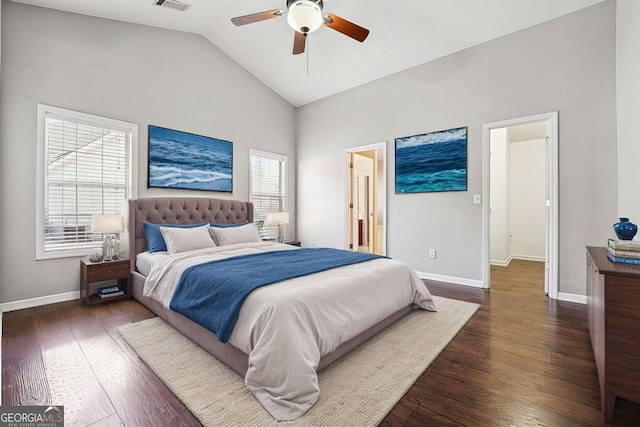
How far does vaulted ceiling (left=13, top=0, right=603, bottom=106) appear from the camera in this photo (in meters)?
3.37

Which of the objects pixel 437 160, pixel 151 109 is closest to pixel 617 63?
pixel 437 160

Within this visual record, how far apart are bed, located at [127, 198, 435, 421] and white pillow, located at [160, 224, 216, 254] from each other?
369 mm

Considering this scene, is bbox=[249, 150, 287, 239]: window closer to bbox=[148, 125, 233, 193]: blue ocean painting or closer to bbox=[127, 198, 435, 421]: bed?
bbox=[148, 125, 233, 193]: blue ocean painting

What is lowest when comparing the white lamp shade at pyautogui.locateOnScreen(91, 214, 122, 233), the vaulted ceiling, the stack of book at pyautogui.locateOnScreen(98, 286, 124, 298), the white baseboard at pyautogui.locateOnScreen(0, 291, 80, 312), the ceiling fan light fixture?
the white baseboard at pyautogui.locateOnScreen(0, 291, 80, 312)

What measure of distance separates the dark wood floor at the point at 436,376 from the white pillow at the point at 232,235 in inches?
49.1

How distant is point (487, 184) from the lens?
3889 mm

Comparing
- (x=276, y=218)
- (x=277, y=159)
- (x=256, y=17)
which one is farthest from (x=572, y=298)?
(x=277, y=159)

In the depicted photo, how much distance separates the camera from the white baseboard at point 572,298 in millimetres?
3297

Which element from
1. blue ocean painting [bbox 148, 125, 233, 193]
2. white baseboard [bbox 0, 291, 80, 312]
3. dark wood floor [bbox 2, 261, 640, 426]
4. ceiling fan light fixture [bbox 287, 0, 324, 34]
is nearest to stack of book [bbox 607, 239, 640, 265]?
dark wood floor [bbox 2, 261, 640, 426]

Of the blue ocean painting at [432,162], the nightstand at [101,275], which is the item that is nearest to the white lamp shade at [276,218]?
the blue ocean painting at [432,162]

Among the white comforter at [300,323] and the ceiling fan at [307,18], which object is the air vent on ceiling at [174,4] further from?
the white comforter at [300,323]

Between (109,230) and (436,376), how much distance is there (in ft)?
11.5

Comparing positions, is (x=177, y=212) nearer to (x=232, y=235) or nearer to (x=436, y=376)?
(x=232, y=235)

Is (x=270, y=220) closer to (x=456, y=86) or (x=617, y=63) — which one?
(x=456, y=86)
